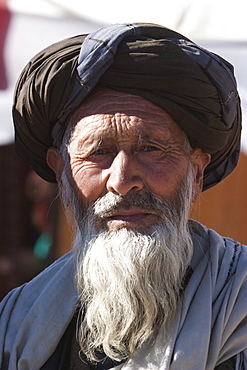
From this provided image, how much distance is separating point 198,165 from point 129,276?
59cm

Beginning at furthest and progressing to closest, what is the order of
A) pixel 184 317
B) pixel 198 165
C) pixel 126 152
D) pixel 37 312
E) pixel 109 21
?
1. pixel 109 21
2. pixel 198 165
3. pixel 37 312
4. pixel 126 152
5. pixel 184 317

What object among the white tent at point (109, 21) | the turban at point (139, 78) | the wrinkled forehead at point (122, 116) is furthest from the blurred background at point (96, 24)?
the wrinkled forehead at point (122, 116)

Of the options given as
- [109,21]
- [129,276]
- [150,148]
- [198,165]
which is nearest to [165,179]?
[150,148]

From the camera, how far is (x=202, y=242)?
2.96 m

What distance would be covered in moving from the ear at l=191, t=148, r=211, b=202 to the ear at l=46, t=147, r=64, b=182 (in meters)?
0.55

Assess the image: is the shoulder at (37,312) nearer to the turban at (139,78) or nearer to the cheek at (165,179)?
the cheek at (165,179)

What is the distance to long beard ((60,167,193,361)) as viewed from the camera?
274 cm

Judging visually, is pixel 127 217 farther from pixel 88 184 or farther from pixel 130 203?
pixel 88 184

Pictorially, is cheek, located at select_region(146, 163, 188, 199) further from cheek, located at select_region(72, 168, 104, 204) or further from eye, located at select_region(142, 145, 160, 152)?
cheek, located at select_region(72, 168, 104, 204)

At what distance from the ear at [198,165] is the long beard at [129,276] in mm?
168

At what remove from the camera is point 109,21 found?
13.3 feet

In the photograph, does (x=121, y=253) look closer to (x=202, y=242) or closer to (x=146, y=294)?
(x=146, y=294)

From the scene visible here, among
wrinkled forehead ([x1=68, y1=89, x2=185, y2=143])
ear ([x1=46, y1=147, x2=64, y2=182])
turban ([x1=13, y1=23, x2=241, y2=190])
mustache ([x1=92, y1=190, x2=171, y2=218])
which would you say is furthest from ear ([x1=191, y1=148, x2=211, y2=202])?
ear ([x1=46, y1=147, x2=64, y2=182])

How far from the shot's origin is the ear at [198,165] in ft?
9.85
